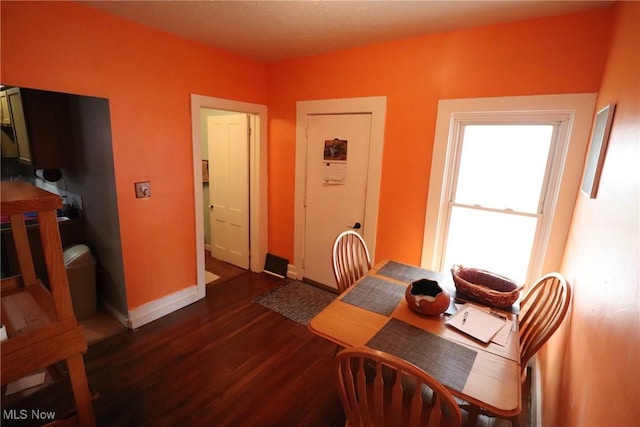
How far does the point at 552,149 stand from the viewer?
201 cm

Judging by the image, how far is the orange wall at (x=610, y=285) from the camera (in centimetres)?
82

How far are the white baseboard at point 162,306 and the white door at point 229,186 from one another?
904 millimetres

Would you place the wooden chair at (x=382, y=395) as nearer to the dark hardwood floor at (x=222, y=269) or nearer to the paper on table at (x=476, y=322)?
the paper on table at (x=476, y=322)

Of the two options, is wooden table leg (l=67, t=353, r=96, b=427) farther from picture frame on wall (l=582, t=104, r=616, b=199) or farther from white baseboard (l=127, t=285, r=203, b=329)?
picture frame on wall (l=582, t=104, r=616, b=199)

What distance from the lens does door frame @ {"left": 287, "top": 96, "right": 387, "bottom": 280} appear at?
262 cm

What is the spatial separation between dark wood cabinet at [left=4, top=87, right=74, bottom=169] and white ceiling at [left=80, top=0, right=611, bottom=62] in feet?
3.58

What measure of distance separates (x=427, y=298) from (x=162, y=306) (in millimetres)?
2364

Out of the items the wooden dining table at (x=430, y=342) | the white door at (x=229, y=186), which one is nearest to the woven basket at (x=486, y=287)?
the wooden dining table at (x=430, y=342)

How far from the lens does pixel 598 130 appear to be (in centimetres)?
156

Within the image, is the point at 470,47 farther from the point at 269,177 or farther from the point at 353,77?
the point at 269,177

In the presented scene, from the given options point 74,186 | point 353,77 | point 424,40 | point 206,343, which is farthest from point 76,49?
point 424,40

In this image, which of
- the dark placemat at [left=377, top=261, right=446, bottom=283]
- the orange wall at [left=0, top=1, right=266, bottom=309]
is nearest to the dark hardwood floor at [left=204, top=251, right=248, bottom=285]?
the orange wall at [left=0, top=1, right=266, bottom=309]

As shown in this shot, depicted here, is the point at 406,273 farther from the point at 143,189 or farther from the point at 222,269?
the point at 222,269

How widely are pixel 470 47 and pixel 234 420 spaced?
9.59ft
